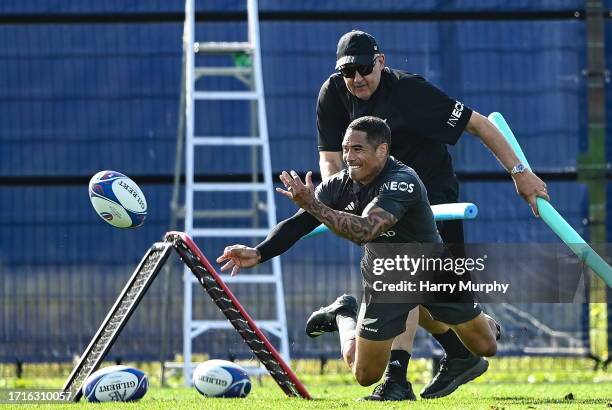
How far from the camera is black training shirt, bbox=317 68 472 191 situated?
7316 mm

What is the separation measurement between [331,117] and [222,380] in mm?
1564

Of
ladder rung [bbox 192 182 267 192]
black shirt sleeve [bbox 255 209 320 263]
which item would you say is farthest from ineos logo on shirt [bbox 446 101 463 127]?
Result: ladder rung [bbox 192 182 267 192]

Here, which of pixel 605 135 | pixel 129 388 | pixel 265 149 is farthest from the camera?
pixel 605 135

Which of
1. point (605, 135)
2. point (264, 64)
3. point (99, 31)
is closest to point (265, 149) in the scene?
point (264, 64)

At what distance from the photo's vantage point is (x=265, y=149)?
10266mm

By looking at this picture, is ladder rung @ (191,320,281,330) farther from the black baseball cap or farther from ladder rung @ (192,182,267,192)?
the black baseball cap

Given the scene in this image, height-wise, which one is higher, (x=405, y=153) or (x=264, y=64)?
(x=264, y=64)

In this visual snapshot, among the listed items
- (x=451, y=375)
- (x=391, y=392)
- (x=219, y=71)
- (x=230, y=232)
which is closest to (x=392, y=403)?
(x=391, y=392)

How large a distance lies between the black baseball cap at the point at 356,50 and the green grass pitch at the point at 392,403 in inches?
69.3

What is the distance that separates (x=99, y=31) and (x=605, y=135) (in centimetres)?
405

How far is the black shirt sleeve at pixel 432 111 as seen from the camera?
23.9 ft

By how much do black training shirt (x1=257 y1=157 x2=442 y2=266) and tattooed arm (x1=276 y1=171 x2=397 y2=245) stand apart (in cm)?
7

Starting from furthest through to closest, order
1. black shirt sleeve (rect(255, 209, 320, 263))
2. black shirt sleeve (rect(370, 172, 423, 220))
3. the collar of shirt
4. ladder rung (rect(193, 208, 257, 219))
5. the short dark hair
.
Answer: ladder rung (rect(193, 208, 257, 219)) → black shirt sleeve (rect(255, 209, 320, 263)) → the collar of shirt → the short dark hair → black shirt sleeve (rect(370, 172, 423, 220))

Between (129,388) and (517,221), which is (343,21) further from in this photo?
(129,388)
